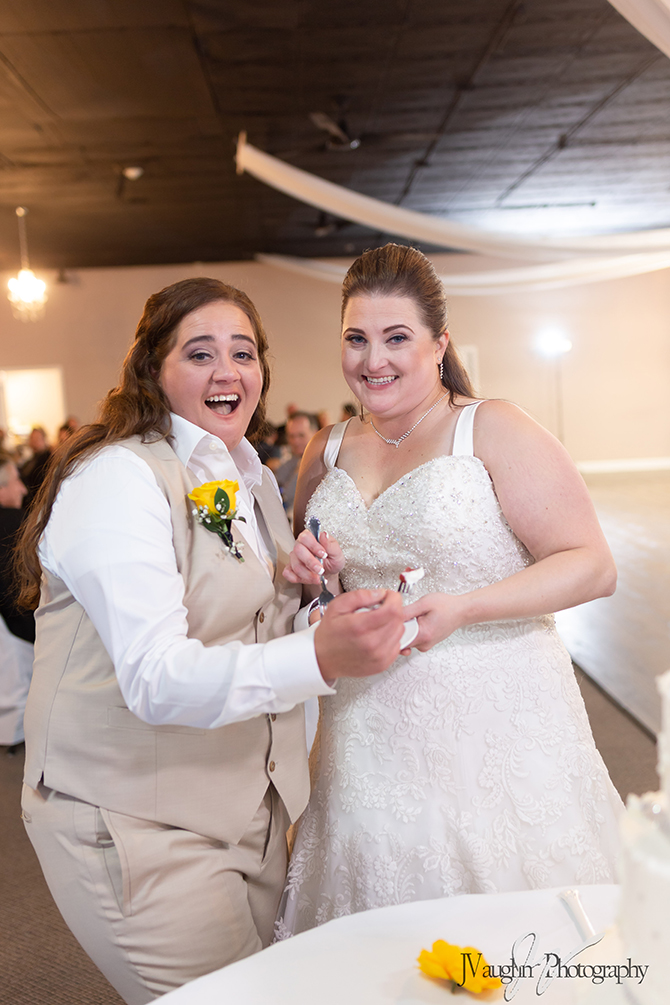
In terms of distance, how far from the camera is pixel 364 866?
1.83 metres

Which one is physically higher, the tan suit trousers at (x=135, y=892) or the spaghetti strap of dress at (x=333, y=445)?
the spaghetti strap of dress at (x=333, y=445)

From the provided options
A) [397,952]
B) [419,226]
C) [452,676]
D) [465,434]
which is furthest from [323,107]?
[397,952]

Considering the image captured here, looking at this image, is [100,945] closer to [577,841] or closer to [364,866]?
[364,866]

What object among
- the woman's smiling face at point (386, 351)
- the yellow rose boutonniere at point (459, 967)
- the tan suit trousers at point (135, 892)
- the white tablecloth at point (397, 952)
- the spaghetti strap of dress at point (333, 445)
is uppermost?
the woman's smiling face at point (386, 351)

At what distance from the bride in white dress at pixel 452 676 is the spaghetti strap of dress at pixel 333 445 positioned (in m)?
0.22

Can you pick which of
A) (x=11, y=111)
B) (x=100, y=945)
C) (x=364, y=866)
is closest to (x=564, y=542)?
(x=364, y=866)

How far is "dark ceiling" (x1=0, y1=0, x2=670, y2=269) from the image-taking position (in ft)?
17.5

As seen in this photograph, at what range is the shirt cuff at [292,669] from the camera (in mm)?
1249

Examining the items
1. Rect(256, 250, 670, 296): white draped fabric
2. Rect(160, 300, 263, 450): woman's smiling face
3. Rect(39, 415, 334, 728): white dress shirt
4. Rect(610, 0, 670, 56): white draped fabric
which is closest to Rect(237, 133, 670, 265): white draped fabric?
Rect(256, 250, 670, 296): white draped fabric

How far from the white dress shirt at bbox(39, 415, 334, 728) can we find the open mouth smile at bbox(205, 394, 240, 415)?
0.30 meters

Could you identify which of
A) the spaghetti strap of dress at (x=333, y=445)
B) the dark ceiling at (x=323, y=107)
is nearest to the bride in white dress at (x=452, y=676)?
the spaghetti strap of dress at (x=333, y=445)

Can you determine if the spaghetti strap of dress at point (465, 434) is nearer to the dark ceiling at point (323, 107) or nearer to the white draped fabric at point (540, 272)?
the dark ceiling at point (323, 107)

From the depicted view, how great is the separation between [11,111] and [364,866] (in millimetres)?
6965

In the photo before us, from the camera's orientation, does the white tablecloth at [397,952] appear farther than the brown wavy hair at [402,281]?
No
